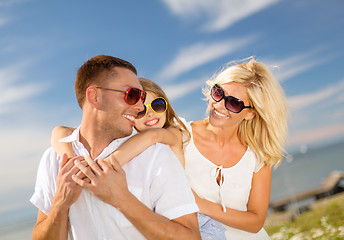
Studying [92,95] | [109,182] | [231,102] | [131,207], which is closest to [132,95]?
[92,95]

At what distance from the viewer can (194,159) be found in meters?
4.34

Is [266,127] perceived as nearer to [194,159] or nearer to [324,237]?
[194,159]

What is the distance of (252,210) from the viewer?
4.34 metres

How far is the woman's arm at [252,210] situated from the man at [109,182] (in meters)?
1.39

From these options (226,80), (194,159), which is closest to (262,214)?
(194,159)

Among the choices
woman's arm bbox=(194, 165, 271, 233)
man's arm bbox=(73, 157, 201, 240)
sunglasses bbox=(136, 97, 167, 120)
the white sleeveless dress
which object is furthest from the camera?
Result: the white sleeveless dress

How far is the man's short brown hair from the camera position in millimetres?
2934

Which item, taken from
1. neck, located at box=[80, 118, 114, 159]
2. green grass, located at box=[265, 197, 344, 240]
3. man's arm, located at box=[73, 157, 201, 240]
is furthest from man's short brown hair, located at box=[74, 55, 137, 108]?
green grass, located at box=[265, 197, 344, 240]

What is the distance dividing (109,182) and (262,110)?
2.62 metres

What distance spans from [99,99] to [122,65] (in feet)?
1.13

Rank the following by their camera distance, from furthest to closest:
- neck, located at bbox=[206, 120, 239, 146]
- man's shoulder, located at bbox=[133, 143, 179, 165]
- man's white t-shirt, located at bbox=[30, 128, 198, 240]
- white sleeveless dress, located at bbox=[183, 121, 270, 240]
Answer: neck, located at bbox=[206, 120, 239, 146]
white sleeveless dress, located at bbox=[183, 121, 270, 240]
man's shoulder, located at bbox=[133, 143, 179, 165]
man's white t-shirt, located at bbox=[30, 128, 198, 240]

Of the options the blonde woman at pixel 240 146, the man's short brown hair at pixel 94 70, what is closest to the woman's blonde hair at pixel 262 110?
the blonde woman at pixel 240 146

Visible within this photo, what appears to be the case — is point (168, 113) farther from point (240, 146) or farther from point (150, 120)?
point (240, 146)

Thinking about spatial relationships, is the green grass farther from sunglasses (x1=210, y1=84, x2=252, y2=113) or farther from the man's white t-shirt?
the man's white t-shirt
